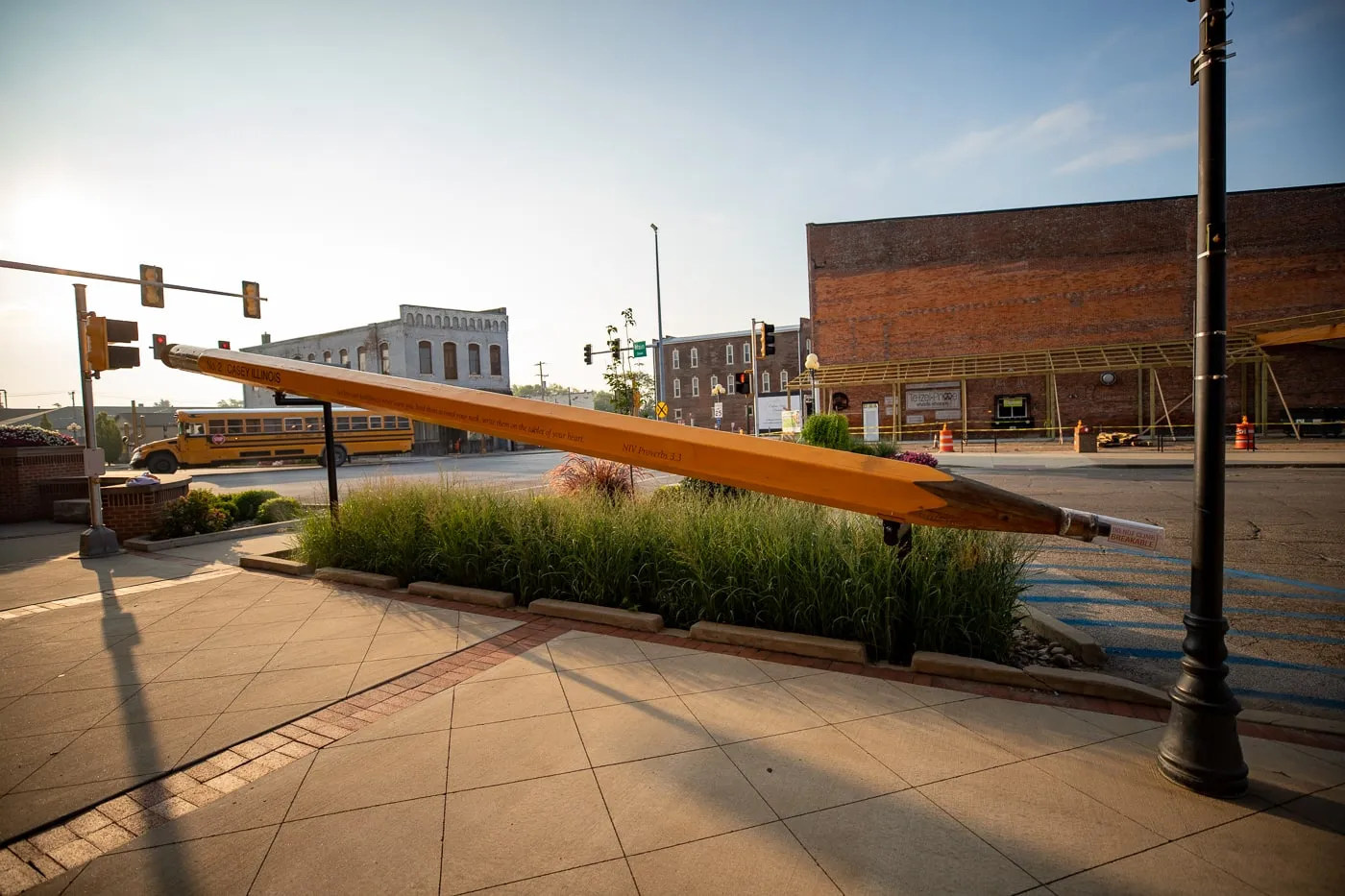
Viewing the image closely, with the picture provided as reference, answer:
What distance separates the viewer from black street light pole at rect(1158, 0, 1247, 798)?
118 inches

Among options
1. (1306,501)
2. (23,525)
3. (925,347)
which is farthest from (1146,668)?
(925,347)

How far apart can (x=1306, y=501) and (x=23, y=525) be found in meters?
25.4

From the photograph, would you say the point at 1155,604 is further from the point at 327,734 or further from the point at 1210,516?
the point at 327,734

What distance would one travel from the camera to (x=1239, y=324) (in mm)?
31766

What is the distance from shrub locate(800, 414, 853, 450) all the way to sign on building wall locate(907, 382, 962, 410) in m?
20.8

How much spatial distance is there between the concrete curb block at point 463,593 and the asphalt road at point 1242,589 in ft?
6.51

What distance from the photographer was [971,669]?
431 cm

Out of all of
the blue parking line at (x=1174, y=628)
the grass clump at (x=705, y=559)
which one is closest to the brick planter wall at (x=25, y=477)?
the grass clump at (x=705, y=559)

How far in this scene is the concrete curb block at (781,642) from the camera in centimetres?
457

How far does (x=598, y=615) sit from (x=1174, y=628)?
5.21m

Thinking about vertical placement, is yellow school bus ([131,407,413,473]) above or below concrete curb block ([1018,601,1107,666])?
above

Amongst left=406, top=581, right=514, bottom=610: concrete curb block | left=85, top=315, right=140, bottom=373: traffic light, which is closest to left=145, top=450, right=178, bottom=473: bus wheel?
left=85, top=315, right=140, bottom=373: traffic light

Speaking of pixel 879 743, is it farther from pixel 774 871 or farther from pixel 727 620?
pixel 727 620

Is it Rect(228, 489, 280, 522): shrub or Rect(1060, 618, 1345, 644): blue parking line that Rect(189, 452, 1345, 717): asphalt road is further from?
Rect(228, 489, 280, 522): shrub
